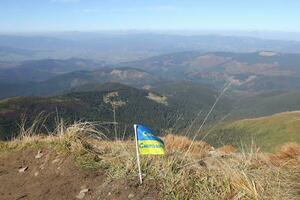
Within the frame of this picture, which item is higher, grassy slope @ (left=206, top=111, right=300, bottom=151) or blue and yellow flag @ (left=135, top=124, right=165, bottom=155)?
blue and yellow flag @ (left=135, top=124, right=165, bottom=155)

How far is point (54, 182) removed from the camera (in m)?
6.77

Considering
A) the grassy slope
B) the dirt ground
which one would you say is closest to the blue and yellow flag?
the dirt ground

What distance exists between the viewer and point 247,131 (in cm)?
13025

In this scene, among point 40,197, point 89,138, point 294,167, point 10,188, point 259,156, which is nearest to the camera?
point 40,197

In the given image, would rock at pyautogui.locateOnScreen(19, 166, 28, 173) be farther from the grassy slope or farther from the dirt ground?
the grassy slope

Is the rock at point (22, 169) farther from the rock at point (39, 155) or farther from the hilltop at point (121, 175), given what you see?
the rock at point (39, 155)

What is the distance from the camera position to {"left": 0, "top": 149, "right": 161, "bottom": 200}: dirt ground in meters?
6.13

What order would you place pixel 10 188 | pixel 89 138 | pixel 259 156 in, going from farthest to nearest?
1. pixel 89 138
2. pixel 259 156
3. pixel 10 188

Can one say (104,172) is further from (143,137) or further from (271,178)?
(271,178)

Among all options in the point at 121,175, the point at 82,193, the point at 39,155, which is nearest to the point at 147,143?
the point at 121,175

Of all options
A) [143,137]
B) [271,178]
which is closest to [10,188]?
[143,137]

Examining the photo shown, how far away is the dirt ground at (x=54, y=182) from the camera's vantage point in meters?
6.13

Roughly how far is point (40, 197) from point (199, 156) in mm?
Answer: 4428

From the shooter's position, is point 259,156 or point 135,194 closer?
point 135,194
